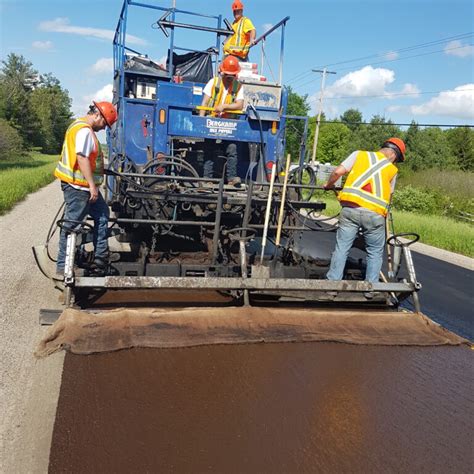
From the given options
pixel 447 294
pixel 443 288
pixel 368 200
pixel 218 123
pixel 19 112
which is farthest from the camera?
pixel 19 112

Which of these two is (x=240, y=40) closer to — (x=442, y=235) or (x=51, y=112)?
(x=442, y=235)

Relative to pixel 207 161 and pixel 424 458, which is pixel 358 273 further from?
pixel 424 458

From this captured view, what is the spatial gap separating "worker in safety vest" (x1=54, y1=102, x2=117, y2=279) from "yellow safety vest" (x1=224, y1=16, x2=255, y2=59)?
3.37 meters

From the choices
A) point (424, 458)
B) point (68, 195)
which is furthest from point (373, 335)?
point (68, 195)

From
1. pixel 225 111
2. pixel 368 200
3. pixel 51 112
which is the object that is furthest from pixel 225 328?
pixel 51 112

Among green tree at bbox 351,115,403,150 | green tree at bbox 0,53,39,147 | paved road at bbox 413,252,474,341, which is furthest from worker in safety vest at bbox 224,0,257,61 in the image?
green tree at bbox 351,115,403,150

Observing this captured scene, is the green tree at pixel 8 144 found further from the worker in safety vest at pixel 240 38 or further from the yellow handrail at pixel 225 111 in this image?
the yellow handrail at pixel 225 111

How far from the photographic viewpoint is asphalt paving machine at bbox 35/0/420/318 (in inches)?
174

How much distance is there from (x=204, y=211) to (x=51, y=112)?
2812 inches

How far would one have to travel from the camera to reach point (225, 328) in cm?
385

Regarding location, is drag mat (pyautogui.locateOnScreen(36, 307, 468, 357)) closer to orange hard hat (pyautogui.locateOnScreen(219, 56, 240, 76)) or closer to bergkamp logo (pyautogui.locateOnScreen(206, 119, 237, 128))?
bergkamp logo (pyautogui.locateOnScreen(206, 119, 237, 128))

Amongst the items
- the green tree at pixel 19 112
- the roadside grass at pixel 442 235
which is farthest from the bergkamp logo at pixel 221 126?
the green tree at pixel 19 112

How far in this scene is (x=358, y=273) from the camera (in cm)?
569

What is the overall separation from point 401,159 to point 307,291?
62.5 inches
